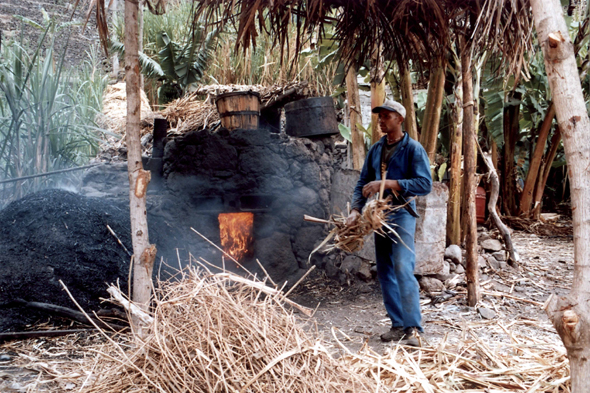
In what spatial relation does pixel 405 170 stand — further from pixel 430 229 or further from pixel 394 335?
pixel 430 229

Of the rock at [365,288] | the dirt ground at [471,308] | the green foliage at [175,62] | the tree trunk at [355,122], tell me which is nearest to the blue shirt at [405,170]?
the dirt ground at [471,308]

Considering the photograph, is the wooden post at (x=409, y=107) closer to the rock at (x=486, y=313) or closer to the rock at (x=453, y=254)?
the rock at (x=453, y=254)

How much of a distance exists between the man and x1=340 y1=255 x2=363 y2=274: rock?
211 cm

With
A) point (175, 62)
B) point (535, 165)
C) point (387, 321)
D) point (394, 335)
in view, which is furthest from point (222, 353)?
point (175, 62)

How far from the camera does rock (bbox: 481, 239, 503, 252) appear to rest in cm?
670

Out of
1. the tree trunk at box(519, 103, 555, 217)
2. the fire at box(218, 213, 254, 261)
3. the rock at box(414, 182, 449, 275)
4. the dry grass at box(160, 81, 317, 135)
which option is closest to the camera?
the rock at box(414, 182, 449, 275)

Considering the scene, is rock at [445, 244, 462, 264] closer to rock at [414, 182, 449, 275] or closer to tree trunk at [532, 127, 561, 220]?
rock at [414, 182, 449, 275]

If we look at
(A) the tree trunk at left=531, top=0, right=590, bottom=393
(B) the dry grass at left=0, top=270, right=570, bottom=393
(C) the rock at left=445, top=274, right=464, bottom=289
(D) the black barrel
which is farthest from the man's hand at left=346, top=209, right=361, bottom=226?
(D) the black barrel

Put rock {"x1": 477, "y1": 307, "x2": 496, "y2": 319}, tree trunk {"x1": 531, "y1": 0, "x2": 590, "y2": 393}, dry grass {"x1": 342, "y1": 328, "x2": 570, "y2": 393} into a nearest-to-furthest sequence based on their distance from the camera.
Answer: tree trunk {"x1": 531, "y1": 0, "x2": 590, "y2": 393} → dry grass {"x1": 342, "y1": 328, "x2": 570, "y2": 393} → rock {"x1": 477, "y1": 307, "x2": 496, "y2": 319}

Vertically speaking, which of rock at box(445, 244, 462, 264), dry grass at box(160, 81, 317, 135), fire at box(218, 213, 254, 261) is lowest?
rock at box(445, 244, 462, 264)

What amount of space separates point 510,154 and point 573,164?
757 centimetres

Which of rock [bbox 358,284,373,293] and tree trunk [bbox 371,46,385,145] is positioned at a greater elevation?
tree trunk [bbox 371,46,385,145]

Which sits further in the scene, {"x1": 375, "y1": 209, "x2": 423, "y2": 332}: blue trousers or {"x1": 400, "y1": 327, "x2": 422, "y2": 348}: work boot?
{"x1": 375, "y1": 209, "x2": 423, "y2": 332}: blue trousers

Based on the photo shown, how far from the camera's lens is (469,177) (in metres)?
4.92
